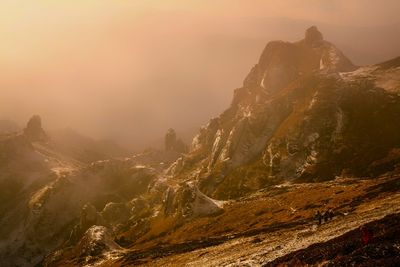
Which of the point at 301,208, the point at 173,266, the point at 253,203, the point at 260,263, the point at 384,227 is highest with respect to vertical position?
the point at 384,227

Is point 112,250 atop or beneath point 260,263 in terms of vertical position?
beneath

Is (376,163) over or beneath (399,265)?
beneath

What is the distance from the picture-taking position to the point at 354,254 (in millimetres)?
40312

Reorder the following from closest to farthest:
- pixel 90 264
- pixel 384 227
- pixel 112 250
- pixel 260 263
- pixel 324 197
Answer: pixel 384 227
pixel 260 263
pixel 324 197
pixel 90 264
pixel 112 250

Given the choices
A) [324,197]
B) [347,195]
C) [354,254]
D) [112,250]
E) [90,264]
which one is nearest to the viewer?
[354,254]

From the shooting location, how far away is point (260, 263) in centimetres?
5950

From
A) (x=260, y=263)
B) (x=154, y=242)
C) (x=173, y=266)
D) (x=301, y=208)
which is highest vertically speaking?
(x=260, y=263)

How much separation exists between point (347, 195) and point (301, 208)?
15.6 m

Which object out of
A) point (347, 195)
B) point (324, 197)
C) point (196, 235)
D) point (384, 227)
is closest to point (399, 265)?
point (384, 227)

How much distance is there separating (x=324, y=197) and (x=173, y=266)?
79195 millimetres

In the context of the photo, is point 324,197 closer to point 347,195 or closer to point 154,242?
point 347,195

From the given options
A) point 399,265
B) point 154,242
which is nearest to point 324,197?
point 154,242

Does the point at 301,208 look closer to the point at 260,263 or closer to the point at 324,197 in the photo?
the point at 324,197

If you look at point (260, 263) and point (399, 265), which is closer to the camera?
point (399, 265)
